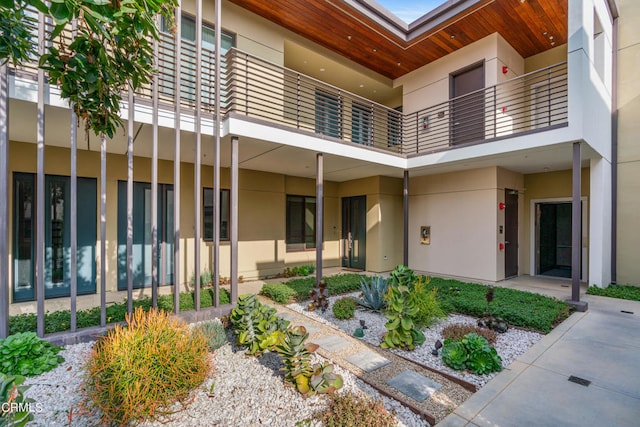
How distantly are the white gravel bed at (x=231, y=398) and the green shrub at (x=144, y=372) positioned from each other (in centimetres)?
15

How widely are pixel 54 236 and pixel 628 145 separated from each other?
13478mm

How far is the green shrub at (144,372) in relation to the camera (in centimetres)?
254

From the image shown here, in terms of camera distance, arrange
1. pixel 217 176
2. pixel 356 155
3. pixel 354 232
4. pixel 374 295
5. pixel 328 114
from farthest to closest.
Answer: pixel 354 232 → pixel 328 114 → pixel 356 155 → pixel 374 295 → pixel 217 176

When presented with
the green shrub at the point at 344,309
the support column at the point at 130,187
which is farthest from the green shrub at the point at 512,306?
the support column at the point at 130,187

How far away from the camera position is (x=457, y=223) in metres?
8.98

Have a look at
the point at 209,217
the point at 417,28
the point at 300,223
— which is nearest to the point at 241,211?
the point at 209,217

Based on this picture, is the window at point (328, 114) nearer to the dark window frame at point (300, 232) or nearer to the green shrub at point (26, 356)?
the dark window frame at point (300, 232)

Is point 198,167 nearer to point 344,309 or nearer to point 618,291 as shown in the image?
point 344,309

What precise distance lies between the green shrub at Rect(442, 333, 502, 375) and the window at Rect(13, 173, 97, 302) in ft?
24.0

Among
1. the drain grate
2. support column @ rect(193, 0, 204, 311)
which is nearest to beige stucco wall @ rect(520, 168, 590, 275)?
the drain grate

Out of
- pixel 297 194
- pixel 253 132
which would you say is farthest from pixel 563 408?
pixel 297 194

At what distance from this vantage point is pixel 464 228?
Result: 8797 mm

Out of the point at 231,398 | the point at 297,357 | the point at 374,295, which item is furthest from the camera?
the point at 374,295

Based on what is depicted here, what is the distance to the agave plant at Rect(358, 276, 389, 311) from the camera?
574cm
